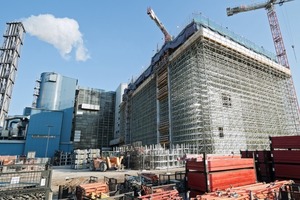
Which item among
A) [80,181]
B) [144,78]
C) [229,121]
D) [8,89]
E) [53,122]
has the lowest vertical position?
[80,181]

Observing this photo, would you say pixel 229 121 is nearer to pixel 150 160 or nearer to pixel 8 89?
pixel 150 160

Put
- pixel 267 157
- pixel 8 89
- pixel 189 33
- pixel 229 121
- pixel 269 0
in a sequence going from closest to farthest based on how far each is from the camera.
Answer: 1. pixel 267 157
2. pixel 229 121
3. pixel 189 33
4. pixel 8 89
5. pixel 269 0

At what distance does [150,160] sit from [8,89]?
37133 millimetres

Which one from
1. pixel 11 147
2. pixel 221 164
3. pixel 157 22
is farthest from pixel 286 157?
pixel 11 147

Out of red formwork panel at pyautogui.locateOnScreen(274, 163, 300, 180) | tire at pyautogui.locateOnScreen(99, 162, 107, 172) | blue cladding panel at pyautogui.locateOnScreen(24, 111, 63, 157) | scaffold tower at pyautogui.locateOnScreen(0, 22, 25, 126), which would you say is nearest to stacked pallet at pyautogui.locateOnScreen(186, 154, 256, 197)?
red formwork panel at pyautogui.locateOnScreen(274, 163, 300, 180)

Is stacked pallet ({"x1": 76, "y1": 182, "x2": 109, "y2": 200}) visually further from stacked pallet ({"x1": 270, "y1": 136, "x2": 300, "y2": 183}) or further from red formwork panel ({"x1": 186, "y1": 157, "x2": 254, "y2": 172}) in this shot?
stacked pallet ({"x1": 270, "y1": 136, "x2": 300, "y2": 183})

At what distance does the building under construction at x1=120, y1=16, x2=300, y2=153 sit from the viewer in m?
24.9

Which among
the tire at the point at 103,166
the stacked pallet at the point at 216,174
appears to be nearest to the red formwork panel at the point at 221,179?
the stacked pallet at the point at 216,174

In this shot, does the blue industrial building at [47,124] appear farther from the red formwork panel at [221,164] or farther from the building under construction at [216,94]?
the red formwork panel at [221,164]

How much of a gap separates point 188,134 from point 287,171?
52.4ft

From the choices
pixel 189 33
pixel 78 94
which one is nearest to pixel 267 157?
pixel 189 33

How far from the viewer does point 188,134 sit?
25.9 meters

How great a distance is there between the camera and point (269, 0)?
141 feet

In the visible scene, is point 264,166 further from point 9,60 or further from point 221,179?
point 9,60
